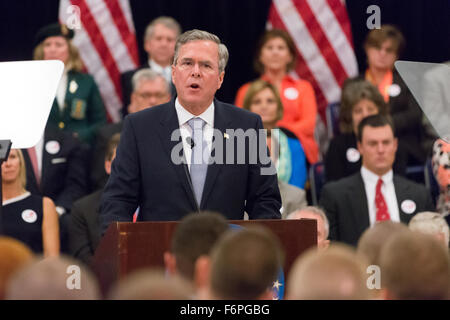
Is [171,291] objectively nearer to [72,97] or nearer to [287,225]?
[287,225]

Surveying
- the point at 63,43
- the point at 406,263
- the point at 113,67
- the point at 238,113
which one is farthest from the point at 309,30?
the point at 406,263

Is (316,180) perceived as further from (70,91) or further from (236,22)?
(70,91)

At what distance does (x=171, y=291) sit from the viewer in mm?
2377

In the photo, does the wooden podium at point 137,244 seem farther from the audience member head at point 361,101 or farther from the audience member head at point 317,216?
the audience member head at point 361,101

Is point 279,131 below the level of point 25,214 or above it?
above

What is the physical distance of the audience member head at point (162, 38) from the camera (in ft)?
23.2

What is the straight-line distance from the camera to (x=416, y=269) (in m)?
2.57

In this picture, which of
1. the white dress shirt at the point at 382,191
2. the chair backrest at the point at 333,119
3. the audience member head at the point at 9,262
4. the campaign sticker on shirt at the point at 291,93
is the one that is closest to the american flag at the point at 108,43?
the campaign sticker on shirt at the point at 291,93

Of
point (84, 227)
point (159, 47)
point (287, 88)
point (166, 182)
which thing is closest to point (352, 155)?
point (287, 88)

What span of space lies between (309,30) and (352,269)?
18.6 ft

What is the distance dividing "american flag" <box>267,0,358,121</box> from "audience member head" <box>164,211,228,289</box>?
495 centimetres

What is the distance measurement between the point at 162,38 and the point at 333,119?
4.72ft

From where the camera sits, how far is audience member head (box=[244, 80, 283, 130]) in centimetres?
666

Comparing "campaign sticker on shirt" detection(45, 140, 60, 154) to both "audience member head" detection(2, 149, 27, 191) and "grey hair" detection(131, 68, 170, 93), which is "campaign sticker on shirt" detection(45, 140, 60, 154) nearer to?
"audience member head" detection(2, 149, 27, 191)
